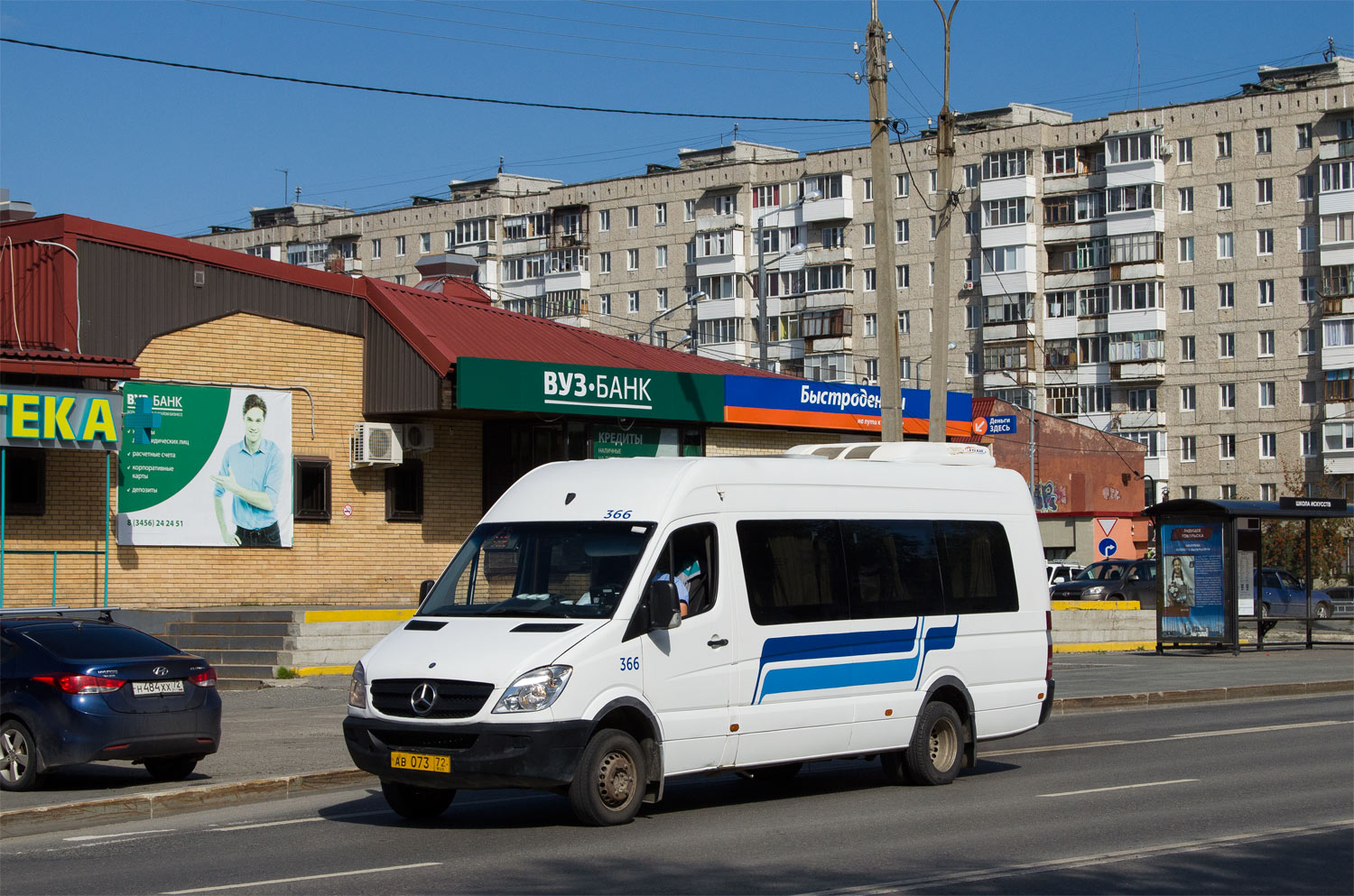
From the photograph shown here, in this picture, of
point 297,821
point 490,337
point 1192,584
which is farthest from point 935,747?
point 1192,584

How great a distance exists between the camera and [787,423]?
102ft

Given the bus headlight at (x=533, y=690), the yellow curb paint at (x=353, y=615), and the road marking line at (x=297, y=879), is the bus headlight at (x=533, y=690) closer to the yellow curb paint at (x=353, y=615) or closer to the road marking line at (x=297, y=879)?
the road marking line at (x=297, y=879)

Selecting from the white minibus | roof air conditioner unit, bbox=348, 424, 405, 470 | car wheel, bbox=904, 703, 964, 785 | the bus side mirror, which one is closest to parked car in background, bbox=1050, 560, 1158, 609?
roof air conditioner unit, bbox=348, 424, 405, 470

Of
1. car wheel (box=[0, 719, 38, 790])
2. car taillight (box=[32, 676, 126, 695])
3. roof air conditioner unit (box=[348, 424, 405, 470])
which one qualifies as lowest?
car wheel (box=[0, 719, 38, 790])

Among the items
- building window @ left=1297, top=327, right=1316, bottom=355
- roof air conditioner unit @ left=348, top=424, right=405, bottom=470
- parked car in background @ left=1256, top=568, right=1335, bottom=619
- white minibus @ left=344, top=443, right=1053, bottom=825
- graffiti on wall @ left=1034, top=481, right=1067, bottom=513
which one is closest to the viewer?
white minibus @ left=344, top=443, right=1053, bottom=825

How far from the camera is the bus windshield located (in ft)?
34.6

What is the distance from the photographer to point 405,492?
1072 inches

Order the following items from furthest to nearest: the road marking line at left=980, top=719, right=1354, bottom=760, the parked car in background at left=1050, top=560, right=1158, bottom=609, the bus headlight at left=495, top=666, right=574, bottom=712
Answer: the parked car in background at left=1050, top=560, right=1158, bottom=609
the road marking line at left=980, top=719, right=1354, bottom=760
the bus headlight at left=495, top=666, right=574, bottom=712

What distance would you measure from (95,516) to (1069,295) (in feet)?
217

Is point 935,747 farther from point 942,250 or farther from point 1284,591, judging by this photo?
point 1284,591

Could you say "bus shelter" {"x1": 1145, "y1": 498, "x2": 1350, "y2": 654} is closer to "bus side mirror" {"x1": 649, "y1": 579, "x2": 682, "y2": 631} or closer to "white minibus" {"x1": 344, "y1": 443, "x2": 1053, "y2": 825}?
"white minibus" {"x1": 344, "y1": 443, "x2": 1053, "y2": 825}

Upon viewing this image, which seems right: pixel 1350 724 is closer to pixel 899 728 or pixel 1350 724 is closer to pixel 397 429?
pixel 899 728

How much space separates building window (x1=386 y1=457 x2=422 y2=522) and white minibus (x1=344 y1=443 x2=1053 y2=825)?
1444 cm

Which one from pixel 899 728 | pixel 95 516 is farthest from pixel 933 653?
pixel 95 516
